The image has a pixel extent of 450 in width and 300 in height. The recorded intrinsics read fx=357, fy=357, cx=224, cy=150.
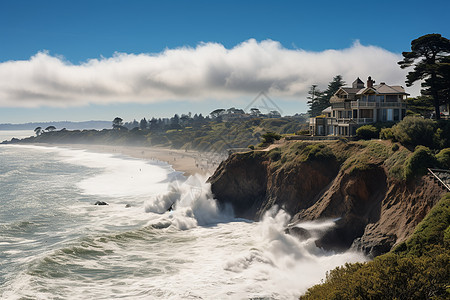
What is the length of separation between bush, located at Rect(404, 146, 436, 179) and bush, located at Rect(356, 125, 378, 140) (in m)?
12.3

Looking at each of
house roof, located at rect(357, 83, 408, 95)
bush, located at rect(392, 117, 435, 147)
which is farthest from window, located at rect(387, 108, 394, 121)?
bush, located at rect(392, 117, 435, 147)

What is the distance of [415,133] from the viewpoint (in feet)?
118

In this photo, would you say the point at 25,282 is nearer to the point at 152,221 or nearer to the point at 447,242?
the point at 152,221

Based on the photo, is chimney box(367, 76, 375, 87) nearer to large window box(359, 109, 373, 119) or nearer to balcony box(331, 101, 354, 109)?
balcony box(331, 101, 354, 109)

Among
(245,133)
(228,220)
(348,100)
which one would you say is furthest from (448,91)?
(245,133)

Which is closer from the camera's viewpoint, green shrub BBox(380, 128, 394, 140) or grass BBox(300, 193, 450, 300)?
grass BBox(300, 193, 450, 300)

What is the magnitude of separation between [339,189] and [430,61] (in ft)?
76.5

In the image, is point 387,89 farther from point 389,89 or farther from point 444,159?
point 444,159

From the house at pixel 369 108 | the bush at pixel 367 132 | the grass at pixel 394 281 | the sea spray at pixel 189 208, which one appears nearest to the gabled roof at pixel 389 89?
the house at pixel 369 108

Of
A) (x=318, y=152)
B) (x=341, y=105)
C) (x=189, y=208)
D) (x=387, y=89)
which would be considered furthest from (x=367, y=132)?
(x=189, y=208)

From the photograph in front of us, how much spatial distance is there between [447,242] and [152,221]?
3350cm

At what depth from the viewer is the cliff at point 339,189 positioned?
2925 cm

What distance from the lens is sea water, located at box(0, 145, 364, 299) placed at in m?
26.6

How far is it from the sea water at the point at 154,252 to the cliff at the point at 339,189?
1711 millimetres
